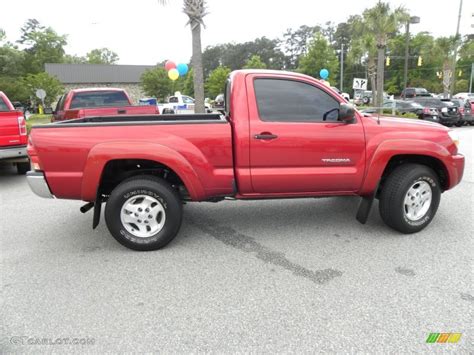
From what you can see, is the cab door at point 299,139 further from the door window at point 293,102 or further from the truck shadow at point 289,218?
the truck shadow at point 289,218

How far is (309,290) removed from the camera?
3021 mm

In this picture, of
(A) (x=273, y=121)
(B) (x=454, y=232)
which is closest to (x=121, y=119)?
(A) (x=273, y=121)

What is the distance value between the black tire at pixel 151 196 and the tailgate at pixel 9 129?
422cm

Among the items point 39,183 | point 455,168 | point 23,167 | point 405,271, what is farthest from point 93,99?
point 405,271

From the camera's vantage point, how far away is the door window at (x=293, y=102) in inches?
152

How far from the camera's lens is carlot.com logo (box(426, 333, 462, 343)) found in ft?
7.86

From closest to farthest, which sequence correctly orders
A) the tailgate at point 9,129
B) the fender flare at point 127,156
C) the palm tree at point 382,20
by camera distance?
the fender flare at point 127,156
the tailgate at point 9,129
the palm tree at point 382,20

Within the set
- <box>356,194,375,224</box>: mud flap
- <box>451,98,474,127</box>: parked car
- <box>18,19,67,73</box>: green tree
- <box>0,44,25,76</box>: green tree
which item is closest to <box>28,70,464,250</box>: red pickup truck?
<box>356,194,375,224</box>: mud flap

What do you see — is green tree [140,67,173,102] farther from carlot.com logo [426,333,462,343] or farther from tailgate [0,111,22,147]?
carlot.com logo [426,333,462,343]

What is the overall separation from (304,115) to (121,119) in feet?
7.83

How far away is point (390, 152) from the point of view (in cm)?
392

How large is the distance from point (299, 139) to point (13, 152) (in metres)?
5.67

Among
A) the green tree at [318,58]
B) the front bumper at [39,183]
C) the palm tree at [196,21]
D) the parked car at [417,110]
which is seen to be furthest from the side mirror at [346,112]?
the green tree at [318,58]

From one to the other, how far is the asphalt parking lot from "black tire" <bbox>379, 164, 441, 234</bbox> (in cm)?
15
